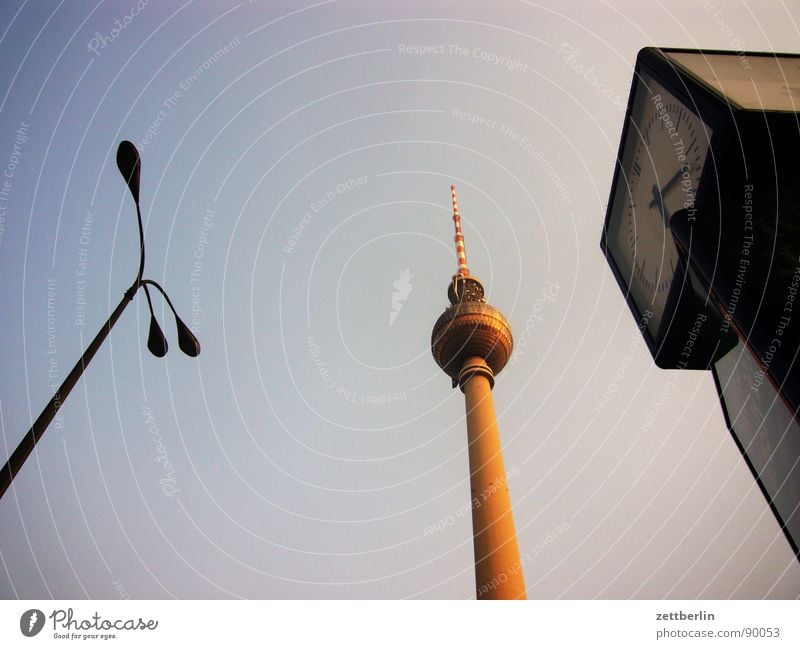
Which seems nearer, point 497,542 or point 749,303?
point 749,303

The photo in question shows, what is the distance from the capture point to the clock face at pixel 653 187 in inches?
230

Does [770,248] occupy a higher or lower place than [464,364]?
lower

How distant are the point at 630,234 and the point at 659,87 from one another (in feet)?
7.99

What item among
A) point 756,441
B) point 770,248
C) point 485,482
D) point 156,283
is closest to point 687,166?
point 770,248

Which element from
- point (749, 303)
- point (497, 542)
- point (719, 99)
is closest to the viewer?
point (749, 303)

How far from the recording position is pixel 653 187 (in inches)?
282

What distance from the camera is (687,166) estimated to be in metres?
5.92

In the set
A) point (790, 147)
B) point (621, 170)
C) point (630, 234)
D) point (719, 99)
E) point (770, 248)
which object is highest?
point (621, 170)

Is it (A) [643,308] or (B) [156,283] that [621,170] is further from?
(B) [156,283]

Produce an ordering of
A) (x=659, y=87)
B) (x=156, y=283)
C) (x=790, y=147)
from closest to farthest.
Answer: (x=790, y=147) → (x=659, y=87) → (x=156, y=283)
